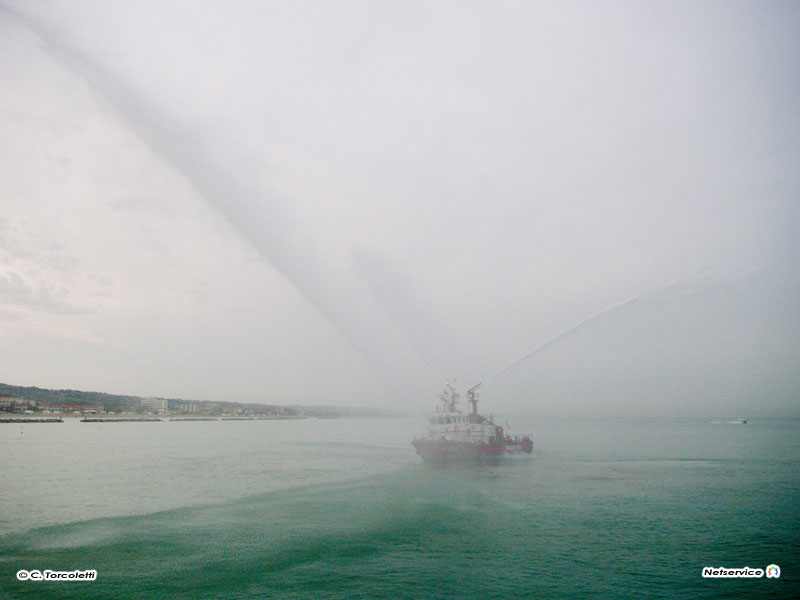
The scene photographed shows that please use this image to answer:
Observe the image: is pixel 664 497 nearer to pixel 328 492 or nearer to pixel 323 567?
pixel 328 492

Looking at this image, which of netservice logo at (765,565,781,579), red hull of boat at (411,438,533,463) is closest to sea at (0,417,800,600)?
netservice logo at (765,565,781,579)

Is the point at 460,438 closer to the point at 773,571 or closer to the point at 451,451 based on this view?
the point at 451,451

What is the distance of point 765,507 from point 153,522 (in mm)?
38587

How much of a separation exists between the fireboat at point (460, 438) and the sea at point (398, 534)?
22.7ft

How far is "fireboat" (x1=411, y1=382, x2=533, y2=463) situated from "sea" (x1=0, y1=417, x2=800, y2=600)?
6918 millimetres

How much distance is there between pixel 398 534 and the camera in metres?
26.3

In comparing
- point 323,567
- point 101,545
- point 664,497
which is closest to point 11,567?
point 101,545

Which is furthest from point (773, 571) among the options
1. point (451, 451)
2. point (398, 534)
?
A: point (451, 451)

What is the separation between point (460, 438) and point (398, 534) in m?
34.1

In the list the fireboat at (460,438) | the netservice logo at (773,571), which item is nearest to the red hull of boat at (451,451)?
the fireboat at (460,438)

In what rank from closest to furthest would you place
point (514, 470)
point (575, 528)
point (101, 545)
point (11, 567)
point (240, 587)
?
point (240, 587)
point (11, 567)
point (101, 545)
point (575, 528)
point (514, 470)

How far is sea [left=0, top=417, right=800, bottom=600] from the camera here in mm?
19375

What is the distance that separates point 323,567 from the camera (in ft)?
69.4

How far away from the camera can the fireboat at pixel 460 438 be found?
56.8 metres
